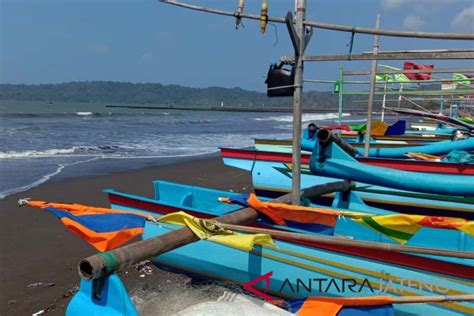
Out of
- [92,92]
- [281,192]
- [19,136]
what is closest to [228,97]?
[92,92]

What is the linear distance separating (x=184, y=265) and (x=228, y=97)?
443 ft

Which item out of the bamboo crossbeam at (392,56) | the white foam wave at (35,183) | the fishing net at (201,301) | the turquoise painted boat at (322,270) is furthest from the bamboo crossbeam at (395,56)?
the white foam wave at (35,183)

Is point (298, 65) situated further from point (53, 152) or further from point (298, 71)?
point (53, 152)

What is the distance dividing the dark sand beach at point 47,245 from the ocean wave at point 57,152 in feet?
16.7

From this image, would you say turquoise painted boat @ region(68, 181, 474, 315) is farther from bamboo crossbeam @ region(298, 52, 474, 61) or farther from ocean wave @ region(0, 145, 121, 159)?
ocean wave @ region(0, 145, 121, 159)

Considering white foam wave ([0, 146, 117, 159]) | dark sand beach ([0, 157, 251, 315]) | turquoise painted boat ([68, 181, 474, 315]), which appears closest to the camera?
turquoise painted boat ([68, 181, 474, 315])

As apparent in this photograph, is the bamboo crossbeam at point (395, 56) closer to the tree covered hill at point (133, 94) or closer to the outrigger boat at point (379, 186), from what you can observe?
the outrigger boat at point (379, 186)

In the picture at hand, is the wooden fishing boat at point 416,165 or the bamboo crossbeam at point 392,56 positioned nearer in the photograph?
the bamboo crossbeam at point 392,56

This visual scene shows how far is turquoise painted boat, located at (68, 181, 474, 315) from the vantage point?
12.0ft

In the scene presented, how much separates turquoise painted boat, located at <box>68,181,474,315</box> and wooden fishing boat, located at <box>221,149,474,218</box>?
1.91 m

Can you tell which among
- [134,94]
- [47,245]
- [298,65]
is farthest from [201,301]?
[134,94]

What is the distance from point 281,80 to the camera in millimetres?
4617

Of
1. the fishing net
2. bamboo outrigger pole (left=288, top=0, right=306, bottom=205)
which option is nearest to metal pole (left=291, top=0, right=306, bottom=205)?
bamboo outrigger pole (left=288, top=0, right=306, bottom=205)

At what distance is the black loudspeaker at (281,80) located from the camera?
Answer: 4578 millimetres
